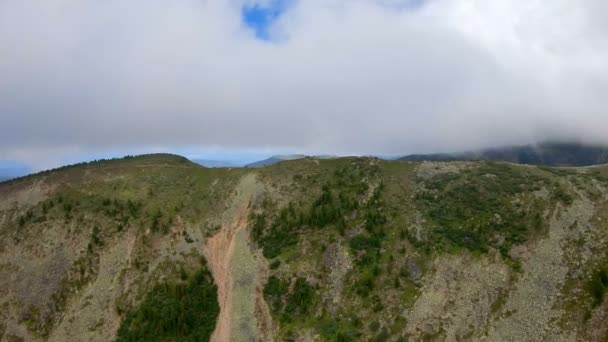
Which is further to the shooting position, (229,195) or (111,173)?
(111,173)

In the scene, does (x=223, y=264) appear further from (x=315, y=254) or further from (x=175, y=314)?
(x=315, y=254)

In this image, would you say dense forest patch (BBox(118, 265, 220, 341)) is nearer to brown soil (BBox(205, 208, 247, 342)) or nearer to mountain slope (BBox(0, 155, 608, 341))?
mountain slope (BBox(0, 155, 608, 341))

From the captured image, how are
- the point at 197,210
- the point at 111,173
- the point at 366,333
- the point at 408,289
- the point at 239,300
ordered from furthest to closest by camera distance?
1. the point at 111,173
2. the point at 197,210
3. the point at 239,300
4. the point at 408,289
5. the point at 366,333

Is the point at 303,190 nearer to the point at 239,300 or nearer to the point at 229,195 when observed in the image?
the point at 229,195

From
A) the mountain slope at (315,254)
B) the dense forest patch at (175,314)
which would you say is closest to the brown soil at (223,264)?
the mountain slope at (315,254)

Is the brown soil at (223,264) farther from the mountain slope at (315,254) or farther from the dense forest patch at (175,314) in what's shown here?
the dense forest patch at (175,314)

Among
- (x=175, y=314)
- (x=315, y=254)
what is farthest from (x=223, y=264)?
(x=315, y=254)

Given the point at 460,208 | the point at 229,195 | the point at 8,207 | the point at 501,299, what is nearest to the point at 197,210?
the point at 229,195

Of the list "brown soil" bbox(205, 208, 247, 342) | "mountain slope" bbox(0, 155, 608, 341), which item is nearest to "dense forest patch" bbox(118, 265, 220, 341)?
"mountain slope" bbox(0, 155, 608, 341)
